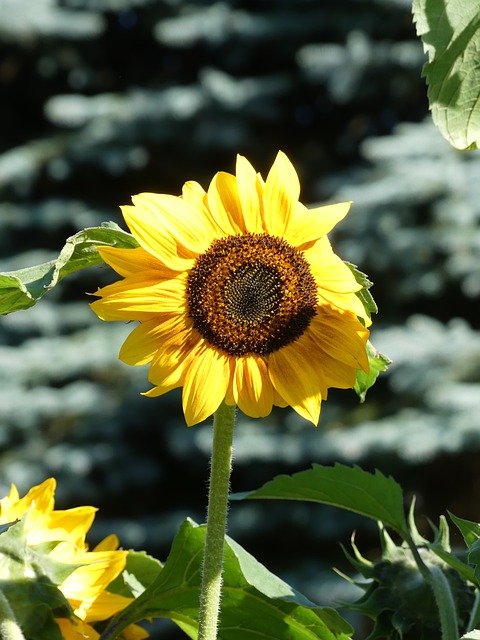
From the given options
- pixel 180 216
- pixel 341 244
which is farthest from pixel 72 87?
pixel 180 216

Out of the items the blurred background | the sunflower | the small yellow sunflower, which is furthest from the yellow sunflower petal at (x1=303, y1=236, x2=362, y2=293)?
the blurred background

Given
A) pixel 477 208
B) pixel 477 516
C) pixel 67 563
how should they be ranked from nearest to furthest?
1. pixel 67 563
2. pixel 477 208
3. pixel 477 516

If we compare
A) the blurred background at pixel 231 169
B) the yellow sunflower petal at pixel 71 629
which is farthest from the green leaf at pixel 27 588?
the blurred background at pixel 231 169

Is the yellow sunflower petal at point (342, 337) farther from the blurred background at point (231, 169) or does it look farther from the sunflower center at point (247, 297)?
the blurred background at point (231, 169)

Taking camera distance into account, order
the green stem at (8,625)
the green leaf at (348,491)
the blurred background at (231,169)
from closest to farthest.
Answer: the green stem at (8,625)
the green leaf at (348,491)
the blurred background at (231,169)

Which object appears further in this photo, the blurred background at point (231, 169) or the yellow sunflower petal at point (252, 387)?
the blurred background at point (231, 169)

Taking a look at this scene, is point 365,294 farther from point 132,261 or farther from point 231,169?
point 231,169

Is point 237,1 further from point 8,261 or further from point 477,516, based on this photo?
point 477,516
